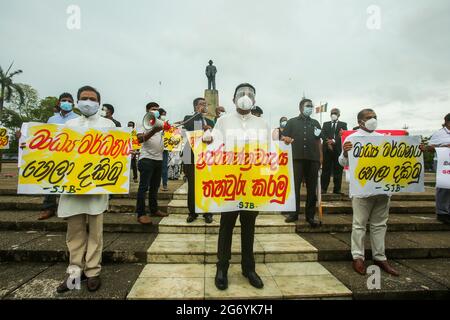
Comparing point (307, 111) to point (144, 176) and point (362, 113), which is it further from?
point (144, 176)

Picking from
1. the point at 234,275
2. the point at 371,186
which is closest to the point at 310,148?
the point at 371,186

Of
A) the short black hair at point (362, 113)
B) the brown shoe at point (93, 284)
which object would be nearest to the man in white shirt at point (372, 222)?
the short black hair at point (362, 113)

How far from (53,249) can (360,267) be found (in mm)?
4085

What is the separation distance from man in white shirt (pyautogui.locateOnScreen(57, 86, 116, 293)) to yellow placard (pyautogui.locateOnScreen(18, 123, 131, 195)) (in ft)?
0.42

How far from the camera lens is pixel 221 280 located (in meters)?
2.74

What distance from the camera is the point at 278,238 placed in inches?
161

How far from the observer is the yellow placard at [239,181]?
279 centimetres

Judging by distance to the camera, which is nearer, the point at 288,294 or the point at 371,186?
the point at 288,294

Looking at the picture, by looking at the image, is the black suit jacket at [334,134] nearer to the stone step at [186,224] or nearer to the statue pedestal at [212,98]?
the stone step at [186,224]

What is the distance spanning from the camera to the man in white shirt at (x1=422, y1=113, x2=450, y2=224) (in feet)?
14.5

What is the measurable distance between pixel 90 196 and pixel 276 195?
2.11 m

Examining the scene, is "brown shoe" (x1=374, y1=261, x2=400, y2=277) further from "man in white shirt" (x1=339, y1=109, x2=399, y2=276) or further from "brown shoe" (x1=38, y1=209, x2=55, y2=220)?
"brown shoe" (x1=38, y1=209, x2=55, y2=220)
